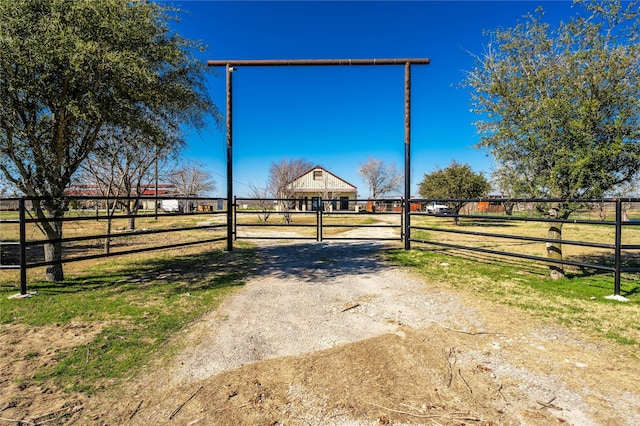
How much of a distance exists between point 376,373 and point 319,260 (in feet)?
15.5

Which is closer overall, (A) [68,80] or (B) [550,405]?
(B) [550,405]

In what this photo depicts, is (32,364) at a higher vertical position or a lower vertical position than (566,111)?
lower

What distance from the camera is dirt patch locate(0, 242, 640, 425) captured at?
201 cm

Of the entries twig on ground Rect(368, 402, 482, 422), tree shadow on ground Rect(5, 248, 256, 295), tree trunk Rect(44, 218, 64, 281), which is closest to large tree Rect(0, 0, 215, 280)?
tree trunk Rect(44, 218, 64, 281)

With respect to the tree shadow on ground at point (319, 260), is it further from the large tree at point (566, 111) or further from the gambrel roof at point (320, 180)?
the gambrel roof at point (320, 180)

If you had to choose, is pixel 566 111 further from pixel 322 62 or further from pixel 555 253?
pixel 322 62

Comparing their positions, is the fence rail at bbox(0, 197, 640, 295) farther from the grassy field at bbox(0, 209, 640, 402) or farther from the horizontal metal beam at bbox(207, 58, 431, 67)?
the horizontal metal beam at bbox(207, 58, 431, 67)

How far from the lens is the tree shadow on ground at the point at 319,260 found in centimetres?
596

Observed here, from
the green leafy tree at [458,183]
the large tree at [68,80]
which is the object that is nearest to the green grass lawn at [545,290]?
the large tree at [68,80]

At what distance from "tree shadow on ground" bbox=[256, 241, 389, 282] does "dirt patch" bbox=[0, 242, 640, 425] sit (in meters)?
1.79

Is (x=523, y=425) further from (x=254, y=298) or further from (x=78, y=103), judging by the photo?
(x=78, y=103)

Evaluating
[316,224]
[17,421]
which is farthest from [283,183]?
[17,421]

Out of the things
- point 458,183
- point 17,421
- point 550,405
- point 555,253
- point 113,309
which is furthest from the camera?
point 458,183

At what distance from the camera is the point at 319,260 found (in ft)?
23.6
